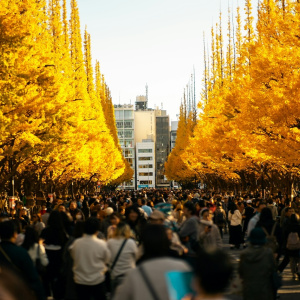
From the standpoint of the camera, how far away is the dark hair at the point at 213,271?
3.45 meters

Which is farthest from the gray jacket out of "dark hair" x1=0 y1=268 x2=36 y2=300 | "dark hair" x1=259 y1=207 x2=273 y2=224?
"dark hair" x1=0 y1=268 x2=36 y2=300

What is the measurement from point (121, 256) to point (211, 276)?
162 inches

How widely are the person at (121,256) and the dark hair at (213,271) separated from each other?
3947mm

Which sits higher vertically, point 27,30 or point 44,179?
point 27,30

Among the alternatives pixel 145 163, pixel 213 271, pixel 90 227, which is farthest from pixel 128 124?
pixel 213 271

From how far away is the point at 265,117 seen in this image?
2586cm

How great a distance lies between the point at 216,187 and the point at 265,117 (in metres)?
47.6

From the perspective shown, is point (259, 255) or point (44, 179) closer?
point (259, 255)

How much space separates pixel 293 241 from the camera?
1291 cm

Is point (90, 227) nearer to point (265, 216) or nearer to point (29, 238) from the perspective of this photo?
point (29, 238)

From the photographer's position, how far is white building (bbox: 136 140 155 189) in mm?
181125

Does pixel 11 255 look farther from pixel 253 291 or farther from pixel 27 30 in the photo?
pixel 27 30

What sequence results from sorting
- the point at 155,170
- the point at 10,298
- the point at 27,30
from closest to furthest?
1. the point at 10,298
2. the point at 27,30
3. the point at 155,170

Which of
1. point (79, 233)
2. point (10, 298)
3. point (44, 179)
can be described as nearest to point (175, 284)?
point (10, 298)
